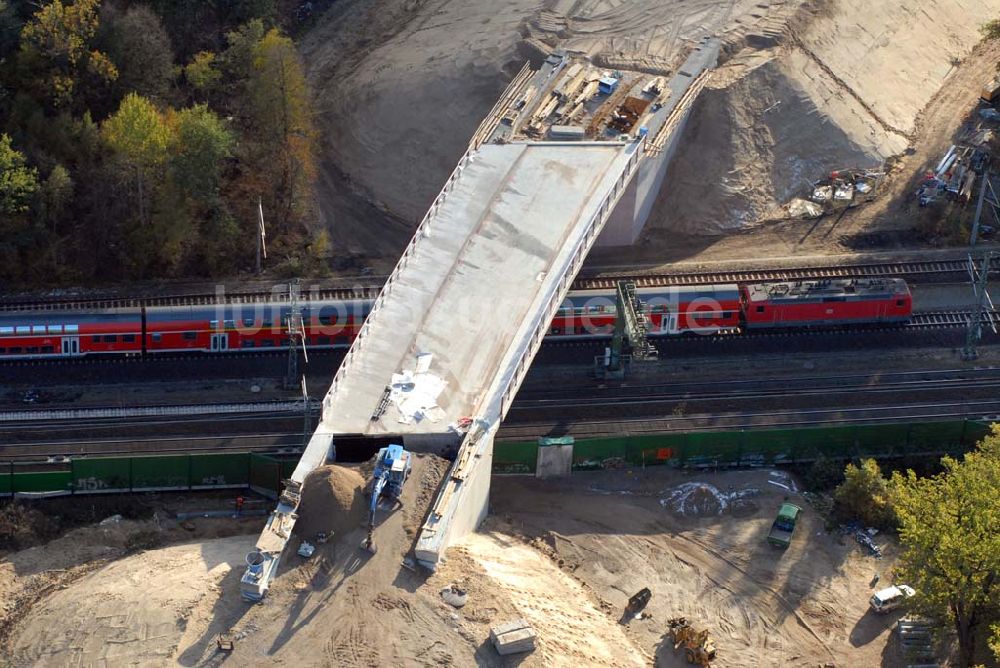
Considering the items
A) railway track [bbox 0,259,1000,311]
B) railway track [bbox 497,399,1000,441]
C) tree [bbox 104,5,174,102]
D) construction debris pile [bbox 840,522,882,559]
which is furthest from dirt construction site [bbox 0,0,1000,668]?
tree [bbox 104,5,174,102]

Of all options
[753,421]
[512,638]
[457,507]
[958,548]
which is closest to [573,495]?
[457,507]

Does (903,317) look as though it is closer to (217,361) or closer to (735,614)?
(735,614)

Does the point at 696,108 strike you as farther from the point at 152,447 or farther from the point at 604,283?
the point at 152,447

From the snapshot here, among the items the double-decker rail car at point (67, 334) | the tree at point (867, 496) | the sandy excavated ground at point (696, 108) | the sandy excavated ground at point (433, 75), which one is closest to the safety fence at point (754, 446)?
the tree at point (867, 496)

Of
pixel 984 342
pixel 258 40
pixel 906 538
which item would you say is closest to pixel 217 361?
pixel 258 40

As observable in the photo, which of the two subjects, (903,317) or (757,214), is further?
(757,214)

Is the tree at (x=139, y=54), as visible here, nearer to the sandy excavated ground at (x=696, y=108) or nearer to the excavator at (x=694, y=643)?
the sandy excavated ground at (x=696, y=108)
